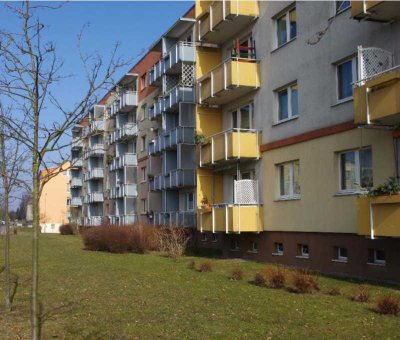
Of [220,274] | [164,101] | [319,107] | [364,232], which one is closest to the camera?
[364,232]

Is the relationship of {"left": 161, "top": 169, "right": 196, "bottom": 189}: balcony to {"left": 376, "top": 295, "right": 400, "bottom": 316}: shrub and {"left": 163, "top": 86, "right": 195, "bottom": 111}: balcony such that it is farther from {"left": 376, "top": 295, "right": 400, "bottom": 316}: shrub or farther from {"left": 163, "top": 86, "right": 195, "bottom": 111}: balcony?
{"left": 376, "top": 295, "right": 400, "bottom": 316}: shrub

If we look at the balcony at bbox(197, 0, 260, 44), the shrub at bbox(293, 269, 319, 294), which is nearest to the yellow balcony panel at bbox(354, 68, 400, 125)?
the shrub at bbox(293, 269, 319, 294)

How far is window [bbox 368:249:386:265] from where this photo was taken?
47.3 ft

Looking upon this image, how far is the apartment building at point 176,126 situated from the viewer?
99.2 ft

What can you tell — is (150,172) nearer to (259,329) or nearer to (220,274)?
(220,274)

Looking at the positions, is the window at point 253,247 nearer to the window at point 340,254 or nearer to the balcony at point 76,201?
the window at point 340,254

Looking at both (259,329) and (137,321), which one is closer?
(259,329)

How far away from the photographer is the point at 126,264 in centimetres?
1970

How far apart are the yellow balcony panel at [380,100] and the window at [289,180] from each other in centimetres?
522

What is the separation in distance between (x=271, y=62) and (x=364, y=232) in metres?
9.35

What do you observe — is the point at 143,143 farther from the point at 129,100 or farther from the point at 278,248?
the point at 278,248

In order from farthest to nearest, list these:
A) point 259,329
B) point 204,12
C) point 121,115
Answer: point 121,115 → point 204,12 → point 259,329

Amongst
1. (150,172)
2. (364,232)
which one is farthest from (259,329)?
(150,172)

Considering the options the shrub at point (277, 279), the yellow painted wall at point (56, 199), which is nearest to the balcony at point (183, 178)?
the shrub at point (277, 279)
